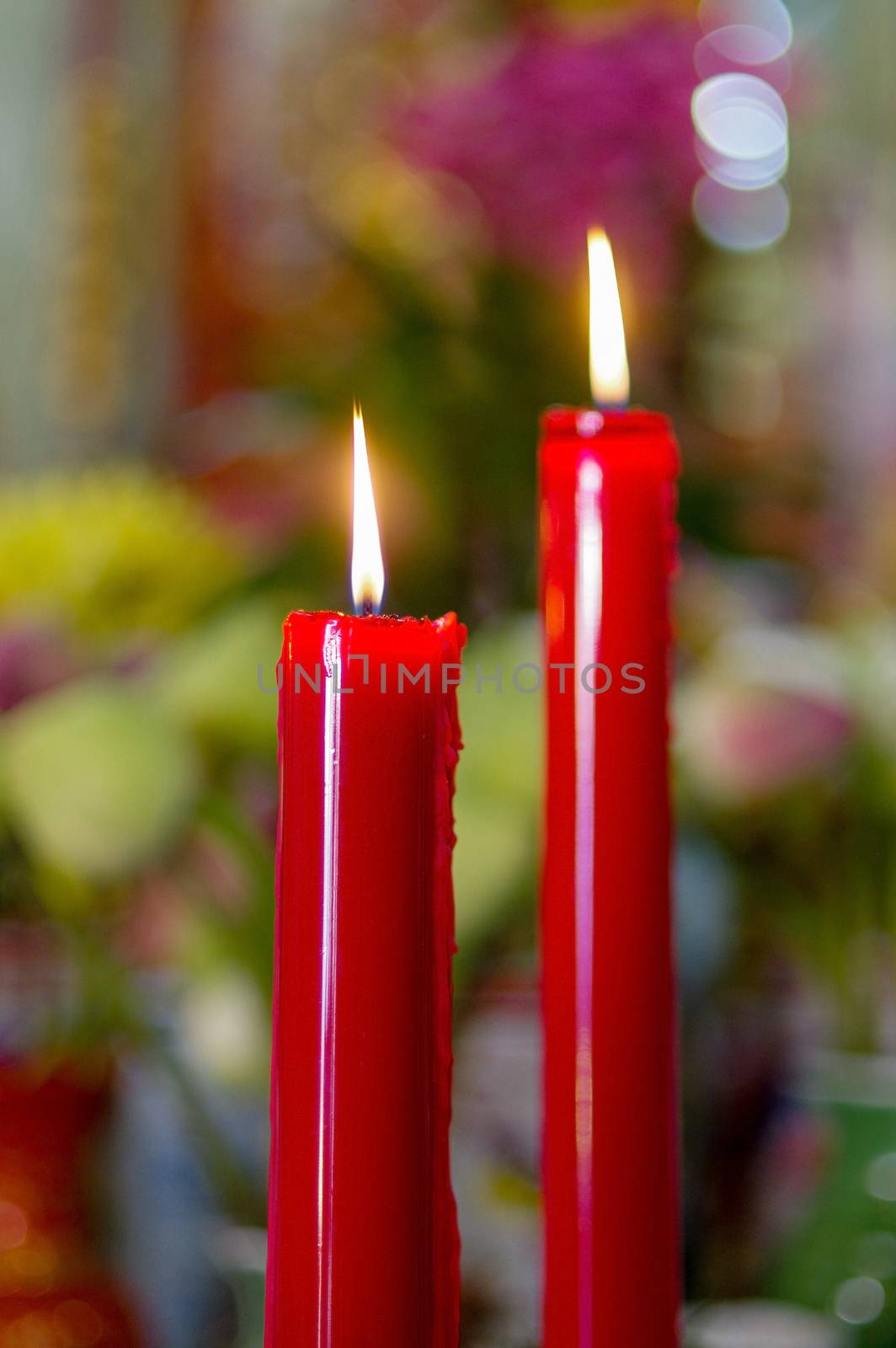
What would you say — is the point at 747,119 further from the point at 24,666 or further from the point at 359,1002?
the point at 359,1002

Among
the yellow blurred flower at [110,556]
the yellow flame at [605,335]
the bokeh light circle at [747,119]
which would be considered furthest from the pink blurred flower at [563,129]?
the bokeh light circle at [747,119]

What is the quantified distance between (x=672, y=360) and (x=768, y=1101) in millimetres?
396

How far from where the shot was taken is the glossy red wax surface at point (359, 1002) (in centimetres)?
13

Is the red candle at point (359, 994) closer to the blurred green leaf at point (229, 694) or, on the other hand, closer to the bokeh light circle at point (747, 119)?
the blurred green leaf at point (229, 694)

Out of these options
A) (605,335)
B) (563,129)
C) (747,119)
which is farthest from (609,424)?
(747,119)

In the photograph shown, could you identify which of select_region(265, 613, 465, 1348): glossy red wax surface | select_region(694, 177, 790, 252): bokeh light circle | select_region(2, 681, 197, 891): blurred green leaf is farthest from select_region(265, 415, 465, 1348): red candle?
select_region(694, 177, 790, 252): bokeh light circle

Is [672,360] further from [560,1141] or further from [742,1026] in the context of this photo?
[560,1141]

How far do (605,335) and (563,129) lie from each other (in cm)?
29

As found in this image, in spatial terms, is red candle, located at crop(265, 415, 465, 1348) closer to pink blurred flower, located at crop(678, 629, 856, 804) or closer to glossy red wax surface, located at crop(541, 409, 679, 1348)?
glossy red wax surface, located at crop(541, 409, 679, 1348)

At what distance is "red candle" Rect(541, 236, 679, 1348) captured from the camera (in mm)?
145

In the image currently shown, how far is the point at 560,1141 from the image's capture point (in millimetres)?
149

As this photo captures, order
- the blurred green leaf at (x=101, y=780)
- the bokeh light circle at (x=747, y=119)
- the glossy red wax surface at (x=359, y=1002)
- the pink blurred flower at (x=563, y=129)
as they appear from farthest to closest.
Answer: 1. the bokeh light circle at (x=747, y=119)
2. the pink blurred flower at (x=563, y=129)
3. the blurred green leaf at (x=101, y=780)
4. the glossy red wax surface at (x=359, y=1002)

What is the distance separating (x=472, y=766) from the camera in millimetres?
311

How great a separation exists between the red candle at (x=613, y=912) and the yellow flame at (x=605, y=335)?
2cm
